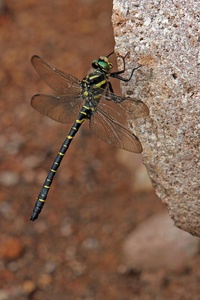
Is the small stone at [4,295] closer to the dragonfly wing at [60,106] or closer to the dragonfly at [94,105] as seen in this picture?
the dragonfly at [94,105]

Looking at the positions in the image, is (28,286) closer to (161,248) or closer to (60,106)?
(161,248)

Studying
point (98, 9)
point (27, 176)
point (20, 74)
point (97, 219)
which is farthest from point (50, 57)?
point (97, 219)

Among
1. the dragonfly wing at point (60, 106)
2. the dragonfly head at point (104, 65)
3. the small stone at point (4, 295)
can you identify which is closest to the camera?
the dragonfly head at point (104, 65)

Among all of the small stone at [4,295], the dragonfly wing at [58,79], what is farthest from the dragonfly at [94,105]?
the small stone at [4,295]

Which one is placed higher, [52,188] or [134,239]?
[52,188]

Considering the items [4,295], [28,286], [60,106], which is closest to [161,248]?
[28,286]

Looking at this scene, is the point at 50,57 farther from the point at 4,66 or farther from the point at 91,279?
the point at 91,279
